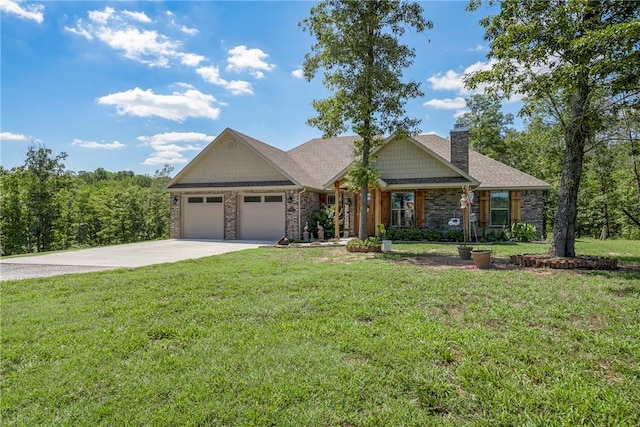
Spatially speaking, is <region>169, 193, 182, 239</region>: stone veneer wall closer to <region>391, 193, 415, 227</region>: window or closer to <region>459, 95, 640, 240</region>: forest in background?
<region>391, 193, 415, 227</region>: window

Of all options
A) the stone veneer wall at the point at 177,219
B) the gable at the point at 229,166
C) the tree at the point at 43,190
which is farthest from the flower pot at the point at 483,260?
the tree at the point at 43,190

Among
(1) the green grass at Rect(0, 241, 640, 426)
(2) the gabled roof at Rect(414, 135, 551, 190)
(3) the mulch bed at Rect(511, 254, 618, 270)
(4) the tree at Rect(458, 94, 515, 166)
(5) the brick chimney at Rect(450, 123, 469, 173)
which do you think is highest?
(4) the tree at Rect(458, 94, 515, 166)

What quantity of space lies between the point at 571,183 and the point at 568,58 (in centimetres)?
331

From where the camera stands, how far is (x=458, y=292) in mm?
5781

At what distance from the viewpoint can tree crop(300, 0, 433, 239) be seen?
1225cm

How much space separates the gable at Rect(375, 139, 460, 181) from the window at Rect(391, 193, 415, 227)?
1.20 m

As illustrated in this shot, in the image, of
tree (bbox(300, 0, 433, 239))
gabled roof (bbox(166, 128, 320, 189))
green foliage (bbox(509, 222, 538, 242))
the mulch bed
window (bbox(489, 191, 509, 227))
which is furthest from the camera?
gabled roof (bbox(166, 128, 320, 189))

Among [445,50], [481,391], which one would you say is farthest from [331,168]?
[481,391]

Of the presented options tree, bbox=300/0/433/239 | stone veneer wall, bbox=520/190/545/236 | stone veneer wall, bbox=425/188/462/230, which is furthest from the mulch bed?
stone veneer wall, bbox=520/190/545/236

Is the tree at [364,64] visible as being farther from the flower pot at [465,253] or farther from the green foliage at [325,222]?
the green foliage at [325,222]

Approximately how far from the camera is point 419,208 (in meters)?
17.3

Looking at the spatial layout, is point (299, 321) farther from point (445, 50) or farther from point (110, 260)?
point (445, 50)

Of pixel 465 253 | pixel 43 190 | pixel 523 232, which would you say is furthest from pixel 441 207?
pixel 43 190

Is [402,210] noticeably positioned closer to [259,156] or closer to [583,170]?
[259,156]
